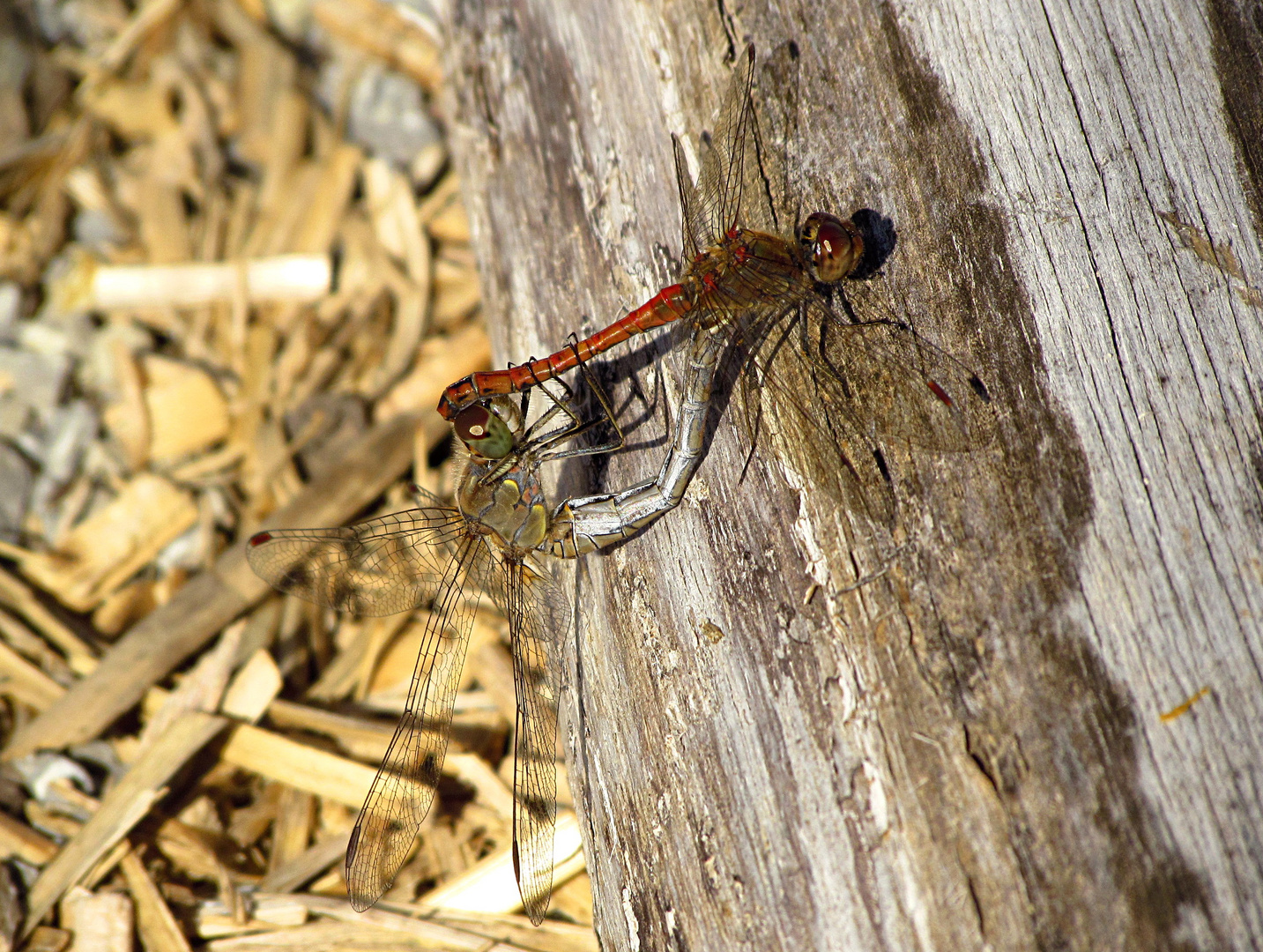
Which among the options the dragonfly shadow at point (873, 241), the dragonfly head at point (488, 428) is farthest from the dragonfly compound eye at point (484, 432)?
the dragonfly shadow at point (873, 241)

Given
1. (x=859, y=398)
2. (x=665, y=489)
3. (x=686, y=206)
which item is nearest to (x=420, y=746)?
(x=665, y=489)

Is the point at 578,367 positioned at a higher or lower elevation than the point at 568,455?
higher

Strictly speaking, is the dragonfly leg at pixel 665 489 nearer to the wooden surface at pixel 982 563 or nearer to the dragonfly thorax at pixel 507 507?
the wooden surface at pixel 982 563

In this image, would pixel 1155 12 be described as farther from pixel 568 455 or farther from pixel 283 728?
pixel 283 728

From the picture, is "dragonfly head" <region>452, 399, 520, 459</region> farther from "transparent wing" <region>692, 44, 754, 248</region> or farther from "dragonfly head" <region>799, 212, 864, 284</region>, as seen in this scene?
"dragonfly head" <region>799, 212, 864, 284</region>

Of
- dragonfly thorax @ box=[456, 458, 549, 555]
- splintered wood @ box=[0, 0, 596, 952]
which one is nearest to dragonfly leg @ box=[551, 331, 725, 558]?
dragonfly thorax @ box=[456, 458, 549, 555]

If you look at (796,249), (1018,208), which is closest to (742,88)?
(796,249)

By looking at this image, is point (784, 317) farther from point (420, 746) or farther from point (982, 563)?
point (420, 746)
